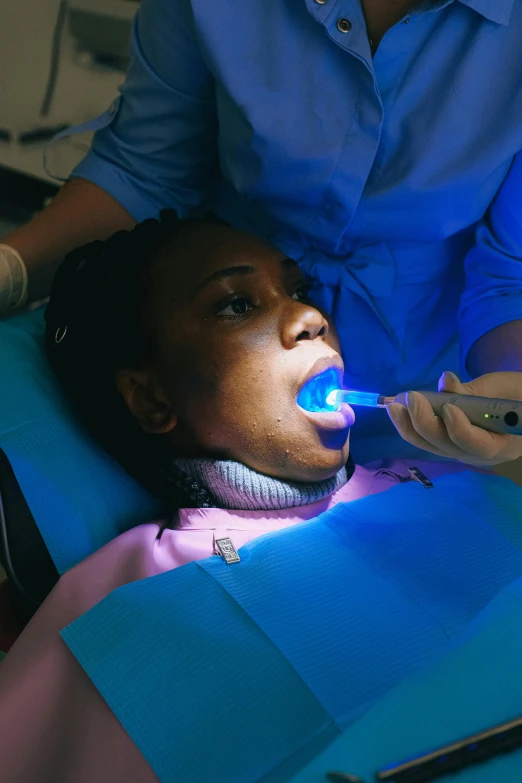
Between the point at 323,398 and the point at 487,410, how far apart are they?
336 mm

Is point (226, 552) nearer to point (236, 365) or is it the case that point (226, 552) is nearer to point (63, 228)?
point (236, 365)

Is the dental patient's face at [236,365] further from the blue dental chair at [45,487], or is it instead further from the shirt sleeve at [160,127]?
the shirt sleeve at [160,127]

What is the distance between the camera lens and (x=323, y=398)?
127 centimetres

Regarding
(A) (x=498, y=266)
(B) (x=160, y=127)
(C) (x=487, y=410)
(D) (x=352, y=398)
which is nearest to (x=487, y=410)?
(C) (x=487, y=410)

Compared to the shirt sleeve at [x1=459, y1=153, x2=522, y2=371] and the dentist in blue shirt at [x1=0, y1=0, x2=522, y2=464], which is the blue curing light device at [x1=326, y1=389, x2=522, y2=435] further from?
the shirt sleeve at [x1=459, y1=153, x2=522, y2=371]

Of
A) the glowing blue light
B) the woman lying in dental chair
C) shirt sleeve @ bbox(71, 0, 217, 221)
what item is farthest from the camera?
Answer: shirt sleeve @ bbox(71, 0, 217, 221)

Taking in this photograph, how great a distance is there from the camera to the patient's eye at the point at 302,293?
54.6 inches

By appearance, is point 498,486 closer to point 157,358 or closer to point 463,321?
point 463,321

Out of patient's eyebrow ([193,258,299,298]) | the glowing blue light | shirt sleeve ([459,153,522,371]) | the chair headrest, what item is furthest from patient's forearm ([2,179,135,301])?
shirt sleeve ([459,153,522,371])

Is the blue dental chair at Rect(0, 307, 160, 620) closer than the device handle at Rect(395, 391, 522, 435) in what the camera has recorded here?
No

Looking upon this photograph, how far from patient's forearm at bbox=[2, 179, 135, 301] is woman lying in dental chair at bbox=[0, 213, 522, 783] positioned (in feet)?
0.31

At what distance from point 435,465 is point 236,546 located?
50 centimetres

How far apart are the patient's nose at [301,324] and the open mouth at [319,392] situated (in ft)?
0.23

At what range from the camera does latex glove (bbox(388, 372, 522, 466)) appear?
1.02 metres
